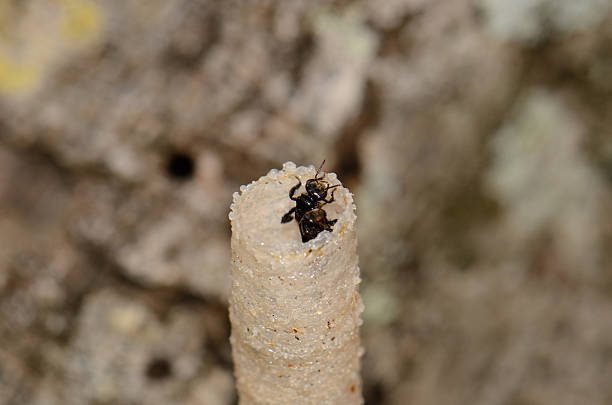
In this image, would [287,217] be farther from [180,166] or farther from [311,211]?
[180,166]

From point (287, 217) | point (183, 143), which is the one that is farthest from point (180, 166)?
point (287, 217)

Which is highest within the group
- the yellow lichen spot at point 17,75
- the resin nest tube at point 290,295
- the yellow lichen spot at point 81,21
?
the yellow lichen spot at point 81,21

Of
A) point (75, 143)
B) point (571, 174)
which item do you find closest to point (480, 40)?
point (571, 174)

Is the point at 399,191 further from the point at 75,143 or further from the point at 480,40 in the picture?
the point at 75,143

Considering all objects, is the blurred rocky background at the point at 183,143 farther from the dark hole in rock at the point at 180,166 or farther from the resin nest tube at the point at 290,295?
the resin nest tube at the point at 290,295

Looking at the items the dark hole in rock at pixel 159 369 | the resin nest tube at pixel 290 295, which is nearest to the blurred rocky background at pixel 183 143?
the dark hole in rock at pixel 159 369
